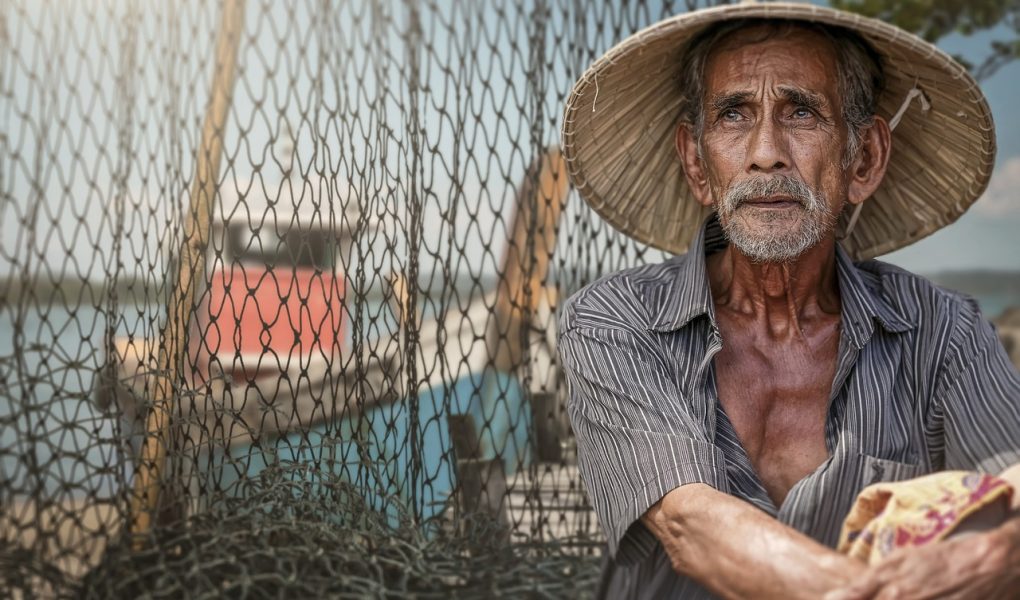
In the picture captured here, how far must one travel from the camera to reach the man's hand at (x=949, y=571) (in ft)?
4.97

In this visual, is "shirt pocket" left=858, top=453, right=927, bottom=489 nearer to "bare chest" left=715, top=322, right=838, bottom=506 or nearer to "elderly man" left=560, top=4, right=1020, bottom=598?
"elderly man" left=560, top=4, right=1020, bottom=598

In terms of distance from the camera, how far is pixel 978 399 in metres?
2.00

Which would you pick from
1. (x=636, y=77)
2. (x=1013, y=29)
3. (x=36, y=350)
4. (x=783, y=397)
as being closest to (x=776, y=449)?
(x=783, y=397)

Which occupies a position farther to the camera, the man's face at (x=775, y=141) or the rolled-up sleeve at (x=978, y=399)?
the man's face at (x=775, y=141)

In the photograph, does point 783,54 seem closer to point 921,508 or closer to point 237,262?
point 921,508

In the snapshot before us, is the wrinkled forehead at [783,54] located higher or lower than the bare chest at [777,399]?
higher

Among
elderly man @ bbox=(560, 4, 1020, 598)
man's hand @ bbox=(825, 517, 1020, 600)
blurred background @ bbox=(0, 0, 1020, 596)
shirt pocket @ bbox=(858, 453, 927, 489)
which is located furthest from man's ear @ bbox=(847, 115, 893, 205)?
man's hand @ bbox=(825, 517, 1020, 600)

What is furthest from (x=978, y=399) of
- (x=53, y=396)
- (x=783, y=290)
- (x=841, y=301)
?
(x=53, y=396)

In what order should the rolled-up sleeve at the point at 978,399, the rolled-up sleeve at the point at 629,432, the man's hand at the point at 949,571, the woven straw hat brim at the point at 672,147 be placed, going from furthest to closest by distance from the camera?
the woven straw hat brim at the point at 672,147, the rolled-up sleeve at the point at 978,399, the rolled-up sleeve at the point at 629,432, the man's hand at the point at 949,571

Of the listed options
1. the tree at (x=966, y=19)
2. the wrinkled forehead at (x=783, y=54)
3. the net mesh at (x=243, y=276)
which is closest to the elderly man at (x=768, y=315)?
the wrinkled forehead at (x=783, y=54)

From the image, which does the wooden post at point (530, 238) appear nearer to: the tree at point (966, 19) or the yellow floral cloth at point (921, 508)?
the yellow floral cloth at point (921, 508)

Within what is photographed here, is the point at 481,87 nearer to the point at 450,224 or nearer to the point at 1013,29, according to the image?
the point at 450,224

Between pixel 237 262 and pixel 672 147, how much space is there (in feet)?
3.45

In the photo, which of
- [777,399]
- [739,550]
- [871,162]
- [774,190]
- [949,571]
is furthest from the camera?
[871,162]
